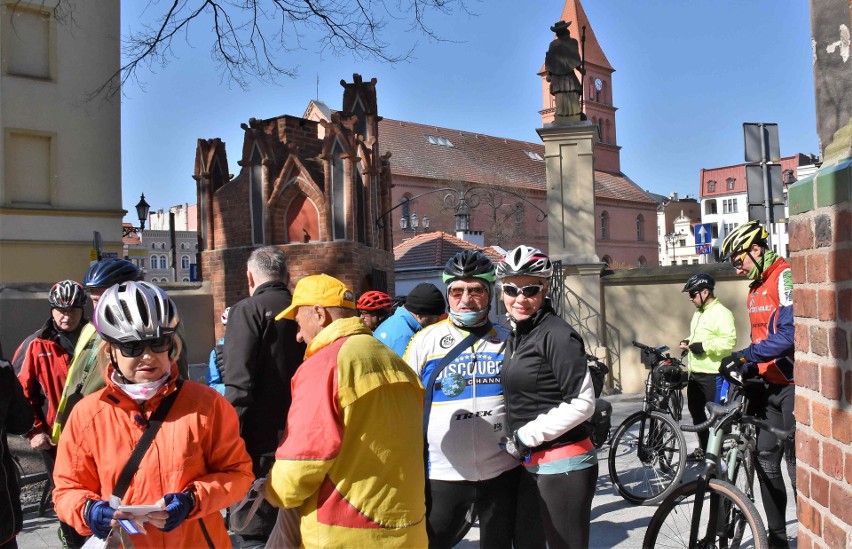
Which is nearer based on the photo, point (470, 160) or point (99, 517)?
point (99, 517)

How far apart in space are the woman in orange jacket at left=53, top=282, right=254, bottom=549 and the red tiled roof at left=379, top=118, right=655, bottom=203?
183 ft

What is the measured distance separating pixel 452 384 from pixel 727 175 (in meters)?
110

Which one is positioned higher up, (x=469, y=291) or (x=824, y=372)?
(x=469, y=291)

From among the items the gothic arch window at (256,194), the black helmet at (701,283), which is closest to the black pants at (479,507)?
the black helmet at (701,283)

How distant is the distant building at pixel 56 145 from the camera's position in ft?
64.6

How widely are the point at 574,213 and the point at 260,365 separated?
354 inches

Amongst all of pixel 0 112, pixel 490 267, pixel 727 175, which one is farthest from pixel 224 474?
pixel 727 175

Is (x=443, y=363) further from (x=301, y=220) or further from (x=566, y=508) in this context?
(x=301, y=220)

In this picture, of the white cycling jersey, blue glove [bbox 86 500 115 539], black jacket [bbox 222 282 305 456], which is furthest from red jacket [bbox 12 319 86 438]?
blue glove [bbox 86 500 115 539]

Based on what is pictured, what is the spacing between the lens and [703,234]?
14.9m

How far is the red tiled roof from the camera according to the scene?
2446 inches

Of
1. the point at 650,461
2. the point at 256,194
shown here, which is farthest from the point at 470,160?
the point at 650,461

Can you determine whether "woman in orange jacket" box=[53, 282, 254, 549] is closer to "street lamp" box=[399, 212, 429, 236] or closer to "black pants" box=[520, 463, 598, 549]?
"black pants" box=[520, 463, 598, 549]

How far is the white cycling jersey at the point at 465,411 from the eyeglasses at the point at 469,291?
207 millimetres
